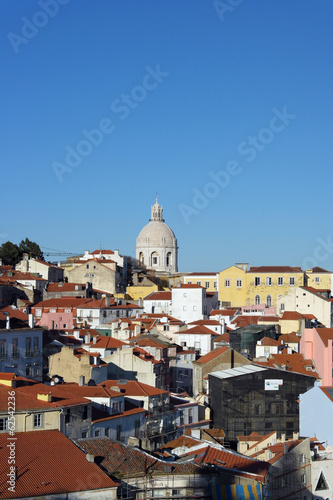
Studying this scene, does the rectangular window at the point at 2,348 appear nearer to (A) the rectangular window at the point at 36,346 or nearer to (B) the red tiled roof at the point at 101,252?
(A) the rectangular window at the point at 36,346

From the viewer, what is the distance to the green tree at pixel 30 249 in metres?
91.2

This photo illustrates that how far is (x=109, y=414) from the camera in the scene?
3231 centimetres

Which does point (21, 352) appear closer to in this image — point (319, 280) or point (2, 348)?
point (2, 348)

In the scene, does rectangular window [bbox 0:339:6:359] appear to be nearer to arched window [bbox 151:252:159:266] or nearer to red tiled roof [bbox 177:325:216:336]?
red tiled roof [bbox 177:325:216:336]

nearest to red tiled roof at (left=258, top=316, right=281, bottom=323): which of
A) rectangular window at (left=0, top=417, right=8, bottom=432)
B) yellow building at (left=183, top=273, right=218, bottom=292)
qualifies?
A: yellow building at (left=183, top=273, right=218, bottom=292)

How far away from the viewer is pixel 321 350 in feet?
152

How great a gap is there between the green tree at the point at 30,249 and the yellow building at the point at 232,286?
22.7 m

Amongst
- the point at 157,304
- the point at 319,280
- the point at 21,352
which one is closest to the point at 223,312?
the point at 157,304

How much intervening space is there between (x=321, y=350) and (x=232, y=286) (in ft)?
115

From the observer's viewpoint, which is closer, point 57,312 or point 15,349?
point 15,349

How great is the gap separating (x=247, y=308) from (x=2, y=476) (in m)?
56.6

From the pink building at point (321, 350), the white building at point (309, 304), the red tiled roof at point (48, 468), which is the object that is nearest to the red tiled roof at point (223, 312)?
the white building at point (309, 304)

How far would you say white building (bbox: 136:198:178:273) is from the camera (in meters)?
112

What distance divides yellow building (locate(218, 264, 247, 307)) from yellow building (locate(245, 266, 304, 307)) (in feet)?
1.71
